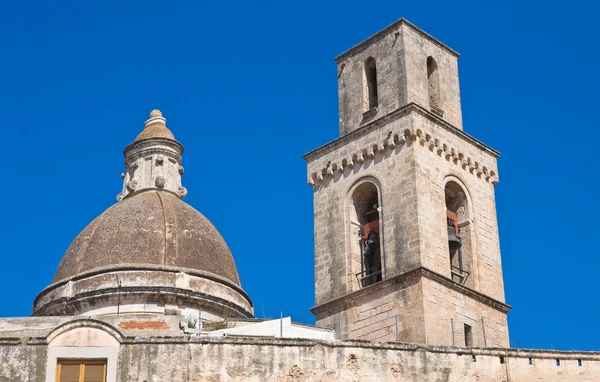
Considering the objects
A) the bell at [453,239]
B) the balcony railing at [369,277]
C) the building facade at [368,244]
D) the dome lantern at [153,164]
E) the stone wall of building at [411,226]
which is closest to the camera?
the building facade at [368,244]

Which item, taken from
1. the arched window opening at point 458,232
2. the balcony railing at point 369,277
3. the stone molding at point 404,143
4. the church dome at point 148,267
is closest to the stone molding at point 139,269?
the church dome at point 148,267

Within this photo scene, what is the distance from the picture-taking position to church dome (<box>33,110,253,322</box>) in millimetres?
33062

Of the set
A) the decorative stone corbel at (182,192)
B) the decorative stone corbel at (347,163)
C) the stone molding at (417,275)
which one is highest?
the decorative stone corbel at (347,163)

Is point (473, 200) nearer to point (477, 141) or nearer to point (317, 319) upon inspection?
point (477, 141)

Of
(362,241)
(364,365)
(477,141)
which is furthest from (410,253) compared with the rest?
(364,365)

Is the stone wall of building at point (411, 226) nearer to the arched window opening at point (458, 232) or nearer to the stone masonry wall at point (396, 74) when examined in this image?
the arched window opening at point (458, 232)

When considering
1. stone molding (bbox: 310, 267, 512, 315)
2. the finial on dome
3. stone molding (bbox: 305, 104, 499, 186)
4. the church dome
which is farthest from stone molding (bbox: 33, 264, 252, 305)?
the finial on dome

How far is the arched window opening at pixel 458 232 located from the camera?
3531 cm

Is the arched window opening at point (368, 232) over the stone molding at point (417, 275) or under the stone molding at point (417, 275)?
over

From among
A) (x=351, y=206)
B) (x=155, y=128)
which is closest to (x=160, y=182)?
(x=155, y=128)

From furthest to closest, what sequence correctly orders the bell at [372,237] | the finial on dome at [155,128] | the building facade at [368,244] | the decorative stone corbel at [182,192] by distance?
the finial on dome at [155,128]
the decorative stone corbel at [182,192]
the bell at [372,237]
the building facade at [368,244]

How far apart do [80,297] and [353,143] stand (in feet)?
28.8

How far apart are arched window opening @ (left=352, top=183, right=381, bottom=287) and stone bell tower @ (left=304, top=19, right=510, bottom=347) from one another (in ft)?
0.09

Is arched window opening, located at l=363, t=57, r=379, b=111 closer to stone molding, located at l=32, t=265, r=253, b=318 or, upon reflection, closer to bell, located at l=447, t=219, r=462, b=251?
bell, located at l=447, t=219, r=462, b=251
